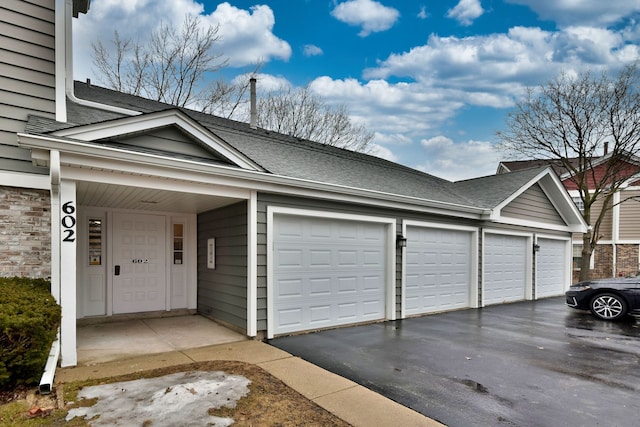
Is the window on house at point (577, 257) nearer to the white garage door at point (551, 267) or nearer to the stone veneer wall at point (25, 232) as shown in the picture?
the white garage door at point (551, 267)

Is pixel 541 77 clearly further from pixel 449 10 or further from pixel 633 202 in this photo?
pixel 633 202

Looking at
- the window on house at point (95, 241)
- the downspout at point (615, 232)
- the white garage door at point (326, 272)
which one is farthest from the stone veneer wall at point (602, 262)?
the window on house at point (95, 241)

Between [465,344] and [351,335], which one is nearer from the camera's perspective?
[465,344]

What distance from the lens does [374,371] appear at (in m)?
4.46

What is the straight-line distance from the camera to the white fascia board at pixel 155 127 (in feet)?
15.0

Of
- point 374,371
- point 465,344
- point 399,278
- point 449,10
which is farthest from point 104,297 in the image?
point 449,10

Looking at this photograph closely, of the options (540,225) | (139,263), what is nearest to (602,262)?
(540,225)

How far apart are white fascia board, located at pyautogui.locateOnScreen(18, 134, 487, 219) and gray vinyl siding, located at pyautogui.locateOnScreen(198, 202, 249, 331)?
625mm

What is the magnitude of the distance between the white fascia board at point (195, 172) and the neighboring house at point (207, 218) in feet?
0.07

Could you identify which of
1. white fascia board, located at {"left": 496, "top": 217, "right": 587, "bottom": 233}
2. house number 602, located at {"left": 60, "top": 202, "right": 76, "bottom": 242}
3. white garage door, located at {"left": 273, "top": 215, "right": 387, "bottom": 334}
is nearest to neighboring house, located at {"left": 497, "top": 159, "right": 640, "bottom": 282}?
white fascia board, located at {"left": 496, "top": 217, "right": 587, "bottom": 233}

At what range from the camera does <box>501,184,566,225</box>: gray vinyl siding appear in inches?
423

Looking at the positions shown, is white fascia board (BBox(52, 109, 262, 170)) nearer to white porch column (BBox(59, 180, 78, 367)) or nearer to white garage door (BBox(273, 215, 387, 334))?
white porch column (BBox(59, 180, 78, 367))

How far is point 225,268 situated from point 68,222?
2.72 meters

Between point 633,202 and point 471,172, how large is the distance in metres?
8.90
